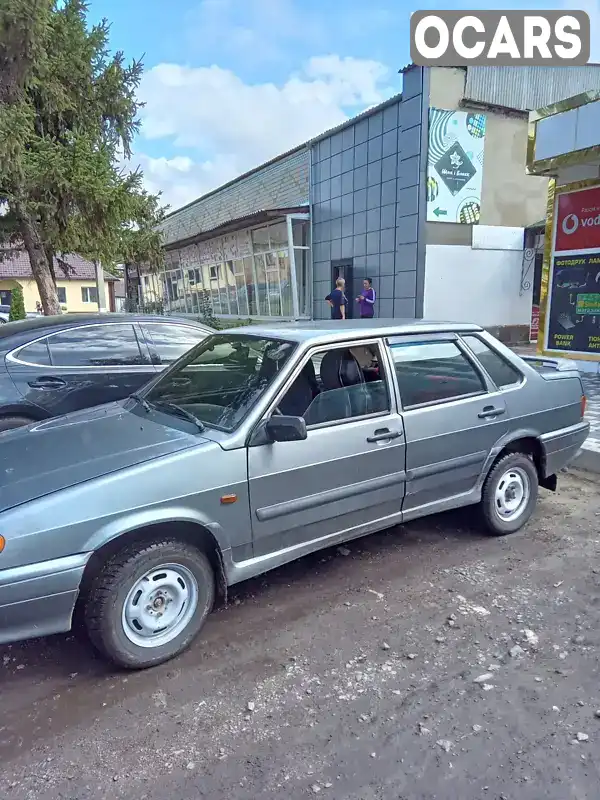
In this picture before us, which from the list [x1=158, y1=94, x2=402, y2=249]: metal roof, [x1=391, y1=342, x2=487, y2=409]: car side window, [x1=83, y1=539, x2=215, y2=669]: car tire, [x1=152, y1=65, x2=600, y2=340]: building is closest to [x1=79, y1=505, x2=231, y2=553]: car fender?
[x1=83, y1=539, x2=215, y2=669]: car tire

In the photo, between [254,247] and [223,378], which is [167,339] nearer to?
[223,378]

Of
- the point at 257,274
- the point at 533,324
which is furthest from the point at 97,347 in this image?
the point at 257,274

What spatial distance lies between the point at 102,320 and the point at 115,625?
408cm

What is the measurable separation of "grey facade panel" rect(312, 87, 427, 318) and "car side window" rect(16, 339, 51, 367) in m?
10.3

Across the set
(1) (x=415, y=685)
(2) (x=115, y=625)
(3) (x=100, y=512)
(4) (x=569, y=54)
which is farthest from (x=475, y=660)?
(4) (x=569, y=54)

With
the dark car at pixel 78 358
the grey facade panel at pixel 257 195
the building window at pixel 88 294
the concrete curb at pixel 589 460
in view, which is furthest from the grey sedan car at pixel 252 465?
the building window at pixel 88 294

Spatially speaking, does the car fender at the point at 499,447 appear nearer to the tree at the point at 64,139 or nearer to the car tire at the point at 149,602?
the car tire at the point at 149,602

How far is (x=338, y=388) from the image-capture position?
3.59 meters

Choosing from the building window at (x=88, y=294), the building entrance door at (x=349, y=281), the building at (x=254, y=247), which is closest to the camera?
the building entrance door at (x=349, y=281)

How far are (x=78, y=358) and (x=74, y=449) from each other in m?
2.98

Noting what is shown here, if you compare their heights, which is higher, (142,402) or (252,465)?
(142,402)

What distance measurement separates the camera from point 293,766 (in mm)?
2205

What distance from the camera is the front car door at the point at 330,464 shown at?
3.10m

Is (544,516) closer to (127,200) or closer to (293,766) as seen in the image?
(293,766)
